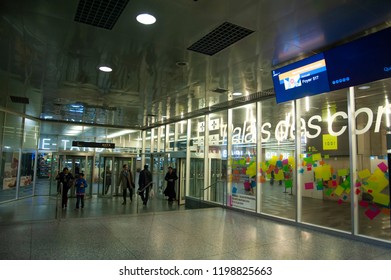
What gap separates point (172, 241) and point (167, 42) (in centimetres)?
357

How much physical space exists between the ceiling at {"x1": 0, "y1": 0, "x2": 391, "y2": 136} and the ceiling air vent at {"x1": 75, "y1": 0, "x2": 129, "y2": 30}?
0.05 feet

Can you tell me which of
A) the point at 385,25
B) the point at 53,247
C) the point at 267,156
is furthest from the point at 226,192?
the point at 385,25

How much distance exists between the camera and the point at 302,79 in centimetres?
543

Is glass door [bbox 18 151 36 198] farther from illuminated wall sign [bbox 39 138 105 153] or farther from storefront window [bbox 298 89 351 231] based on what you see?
storefront window [bbox 298 89 351 231]

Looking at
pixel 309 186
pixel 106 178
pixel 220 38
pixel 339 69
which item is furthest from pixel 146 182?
pixel 339 69

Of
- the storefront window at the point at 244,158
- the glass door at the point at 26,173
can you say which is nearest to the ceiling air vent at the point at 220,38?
the storefront window at the point at 244,158

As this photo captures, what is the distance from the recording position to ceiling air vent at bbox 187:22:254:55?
15.0ft

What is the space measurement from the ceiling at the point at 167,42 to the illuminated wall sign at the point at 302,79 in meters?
0.25

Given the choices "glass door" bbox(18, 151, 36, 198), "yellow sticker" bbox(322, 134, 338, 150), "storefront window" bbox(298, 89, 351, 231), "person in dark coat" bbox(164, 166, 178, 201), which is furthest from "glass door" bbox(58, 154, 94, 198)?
"yellow sticker" bbox(322, 134, 338, 150)

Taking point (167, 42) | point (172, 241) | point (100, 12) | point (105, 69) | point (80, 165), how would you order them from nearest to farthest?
point (100, 12) → point (167, 42) → point (172, 241) → point (105, 69) → point (80, 165)

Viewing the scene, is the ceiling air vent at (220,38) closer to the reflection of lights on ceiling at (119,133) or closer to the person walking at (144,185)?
the person walking at (144,185)

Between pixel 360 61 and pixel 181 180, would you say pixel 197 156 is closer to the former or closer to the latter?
pixel 181 180

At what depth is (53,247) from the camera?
15.7 feet

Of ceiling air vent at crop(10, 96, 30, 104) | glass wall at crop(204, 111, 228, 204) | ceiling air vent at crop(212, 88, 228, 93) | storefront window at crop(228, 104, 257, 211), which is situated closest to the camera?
ceiling air vent at crop(212, 88, 228, 93)
